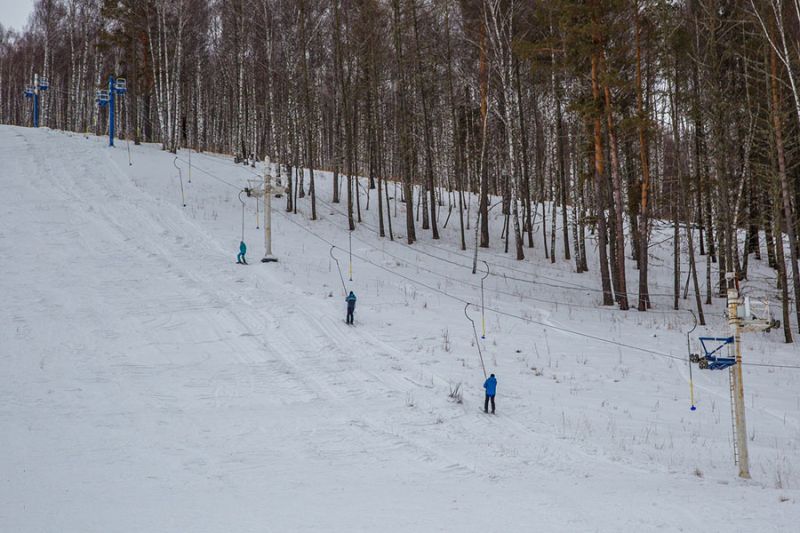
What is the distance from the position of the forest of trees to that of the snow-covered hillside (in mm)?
4321

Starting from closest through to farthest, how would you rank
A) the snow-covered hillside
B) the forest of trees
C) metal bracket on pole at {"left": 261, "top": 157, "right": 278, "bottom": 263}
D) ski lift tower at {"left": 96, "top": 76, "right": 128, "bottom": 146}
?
the snow-covered hillside
the forest of trees
metal bracket on pole at {"left": 261, "top": 157, "right": 278, "bottom": 263}
ski lift tower at {"left": 96, "top": 76, "right": 128, "bottom": 146}

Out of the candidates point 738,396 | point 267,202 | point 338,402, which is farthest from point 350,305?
point 738,396

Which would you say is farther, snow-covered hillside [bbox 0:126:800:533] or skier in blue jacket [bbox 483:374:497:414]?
skier in blue jacket [bbox 483:374:497:414]

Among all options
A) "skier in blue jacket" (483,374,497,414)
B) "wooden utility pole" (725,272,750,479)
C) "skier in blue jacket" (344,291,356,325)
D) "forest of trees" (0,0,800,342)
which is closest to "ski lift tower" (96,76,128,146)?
"forest of trees" (0,0,800,342)

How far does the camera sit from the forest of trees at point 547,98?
61.1 feet

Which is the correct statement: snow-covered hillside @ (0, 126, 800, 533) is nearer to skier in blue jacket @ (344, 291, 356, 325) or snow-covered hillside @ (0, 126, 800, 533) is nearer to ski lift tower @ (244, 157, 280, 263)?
skier in blue jacket @ (344, 291, 356, 325)

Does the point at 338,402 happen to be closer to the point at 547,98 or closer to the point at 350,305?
the point at 350,305

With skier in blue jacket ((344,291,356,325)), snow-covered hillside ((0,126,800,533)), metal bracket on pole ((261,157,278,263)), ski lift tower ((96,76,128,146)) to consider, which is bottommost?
snow-covered hillside ((0,126,800,533))

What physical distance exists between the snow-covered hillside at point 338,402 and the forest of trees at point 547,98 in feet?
14.2

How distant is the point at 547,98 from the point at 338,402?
86.7ft

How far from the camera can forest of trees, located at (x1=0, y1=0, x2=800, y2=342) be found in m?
18.6

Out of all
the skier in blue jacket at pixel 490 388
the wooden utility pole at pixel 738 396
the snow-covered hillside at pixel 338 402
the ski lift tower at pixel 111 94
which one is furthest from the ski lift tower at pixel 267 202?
the ski lift tower at pixel 111 94

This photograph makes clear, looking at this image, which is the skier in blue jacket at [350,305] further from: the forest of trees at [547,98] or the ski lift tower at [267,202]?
the forest of trees at [547,98]

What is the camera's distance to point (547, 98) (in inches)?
1282
